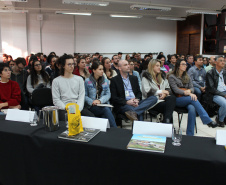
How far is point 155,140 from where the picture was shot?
4.60 ft

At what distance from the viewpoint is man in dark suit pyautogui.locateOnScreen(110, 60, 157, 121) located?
3003mm

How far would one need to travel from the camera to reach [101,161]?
133 cm

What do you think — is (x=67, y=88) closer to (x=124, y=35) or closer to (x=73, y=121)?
(x=73, y=121)

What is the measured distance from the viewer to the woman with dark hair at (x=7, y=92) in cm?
280

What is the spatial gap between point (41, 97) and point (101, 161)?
205 centimetres

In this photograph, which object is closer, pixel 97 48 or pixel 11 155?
pixel 11 155

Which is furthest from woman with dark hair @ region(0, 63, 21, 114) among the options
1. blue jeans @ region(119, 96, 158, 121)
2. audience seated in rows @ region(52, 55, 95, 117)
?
blue jeans @ region(119, 96, 158, 121)

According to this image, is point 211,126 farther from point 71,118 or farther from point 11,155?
point 11,155

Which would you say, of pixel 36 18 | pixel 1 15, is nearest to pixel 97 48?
pixel 36 18

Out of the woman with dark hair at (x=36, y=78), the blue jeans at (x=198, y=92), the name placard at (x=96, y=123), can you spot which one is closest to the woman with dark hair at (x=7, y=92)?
the woman with dark hair at (x=36, y=78)

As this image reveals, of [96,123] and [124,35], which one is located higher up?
Answer: [124,35]

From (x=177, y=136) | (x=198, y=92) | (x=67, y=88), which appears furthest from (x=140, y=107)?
(x=198, y=92)

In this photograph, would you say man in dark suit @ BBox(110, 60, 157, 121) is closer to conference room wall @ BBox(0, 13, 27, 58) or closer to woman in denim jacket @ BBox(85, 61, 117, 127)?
woman in denim jacket @ BBox(85, 61, 117, 127)

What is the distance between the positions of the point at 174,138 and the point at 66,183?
773 mm
